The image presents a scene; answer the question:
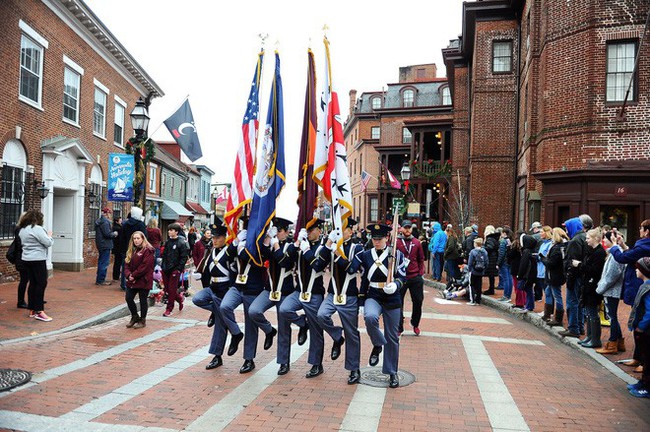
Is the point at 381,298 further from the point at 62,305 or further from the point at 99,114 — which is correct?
the point at 99,114

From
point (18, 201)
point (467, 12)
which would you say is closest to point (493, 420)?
point (18, 201)

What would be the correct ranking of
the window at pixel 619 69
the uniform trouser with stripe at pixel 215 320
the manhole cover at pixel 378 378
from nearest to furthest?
1. the manhole cover at pixel 378 378
2. the uniform trouser with stripe at pixel 215 320
3. the window at pixel 619 69

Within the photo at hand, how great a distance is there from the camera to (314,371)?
664cm

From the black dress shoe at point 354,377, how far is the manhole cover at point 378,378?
0.08 meters

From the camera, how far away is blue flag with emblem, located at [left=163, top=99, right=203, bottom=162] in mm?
13812

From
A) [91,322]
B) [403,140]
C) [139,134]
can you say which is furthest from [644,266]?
[403,140]

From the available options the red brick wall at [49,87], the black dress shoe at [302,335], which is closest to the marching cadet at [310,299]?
the black dress shoe at [302,335]

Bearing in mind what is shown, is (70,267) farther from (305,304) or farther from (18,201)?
(305,304)

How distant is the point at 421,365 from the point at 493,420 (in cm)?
216

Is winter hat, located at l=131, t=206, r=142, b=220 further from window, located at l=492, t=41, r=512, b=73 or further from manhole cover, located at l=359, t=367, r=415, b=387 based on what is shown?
window, located at l=492, t=41, r=512, b=73

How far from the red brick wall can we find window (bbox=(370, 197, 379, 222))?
30.1 metres

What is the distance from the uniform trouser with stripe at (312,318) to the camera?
664cm

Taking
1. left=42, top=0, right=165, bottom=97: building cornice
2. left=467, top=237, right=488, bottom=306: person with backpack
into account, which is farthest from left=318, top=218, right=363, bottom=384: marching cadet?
left=42, top=0, right=165, bottom=97: building cornice

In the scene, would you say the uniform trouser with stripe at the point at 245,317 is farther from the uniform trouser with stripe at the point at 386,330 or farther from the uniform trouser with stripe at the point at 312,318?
the uniform trouser with stripe at the point at 386,330
